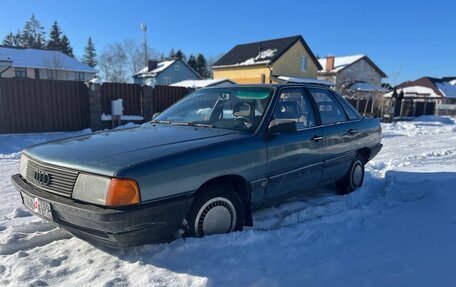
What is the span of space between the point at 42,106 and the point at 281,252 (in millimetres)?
11108

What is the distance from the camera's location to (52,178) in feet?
9.39

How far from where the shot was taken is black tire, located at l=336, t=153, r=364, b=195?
17.0 feet

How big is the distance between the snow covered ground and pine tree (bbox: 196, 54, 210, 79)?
67.0 meters

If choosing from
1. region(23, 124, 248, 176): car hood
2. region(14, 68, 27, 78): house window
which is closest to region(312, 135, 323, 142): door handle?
region(23, 124, 248, 176): car hood

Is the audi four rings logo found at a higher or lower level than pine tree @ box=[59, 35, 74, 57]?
lower

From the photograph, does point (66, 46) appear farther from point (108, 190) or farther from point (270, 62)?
point (108, 190)

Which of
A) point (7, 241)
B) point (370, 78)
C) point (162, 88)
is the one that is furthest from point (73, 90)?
point (370, 78)

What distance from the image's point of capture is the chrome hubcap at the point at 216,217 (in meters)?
3.11

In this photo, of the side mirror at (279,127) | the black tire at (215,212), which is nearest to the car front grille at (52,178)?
the black tire at (215,212)

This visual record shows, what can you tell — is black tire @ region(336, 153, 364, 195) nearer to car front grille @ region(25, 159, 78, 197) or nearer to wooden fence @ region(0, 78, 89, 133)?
car front grille @ region(25, 159, 78, 197)

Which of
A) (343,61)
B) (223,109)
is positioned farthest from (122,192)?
(343,61)

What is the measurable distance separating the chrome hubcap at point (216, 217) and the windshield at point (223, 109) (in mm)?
854

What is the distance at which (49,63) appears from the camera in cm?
3541

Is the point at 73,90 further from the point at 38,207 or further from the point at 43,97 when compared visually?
the point at 38,207
